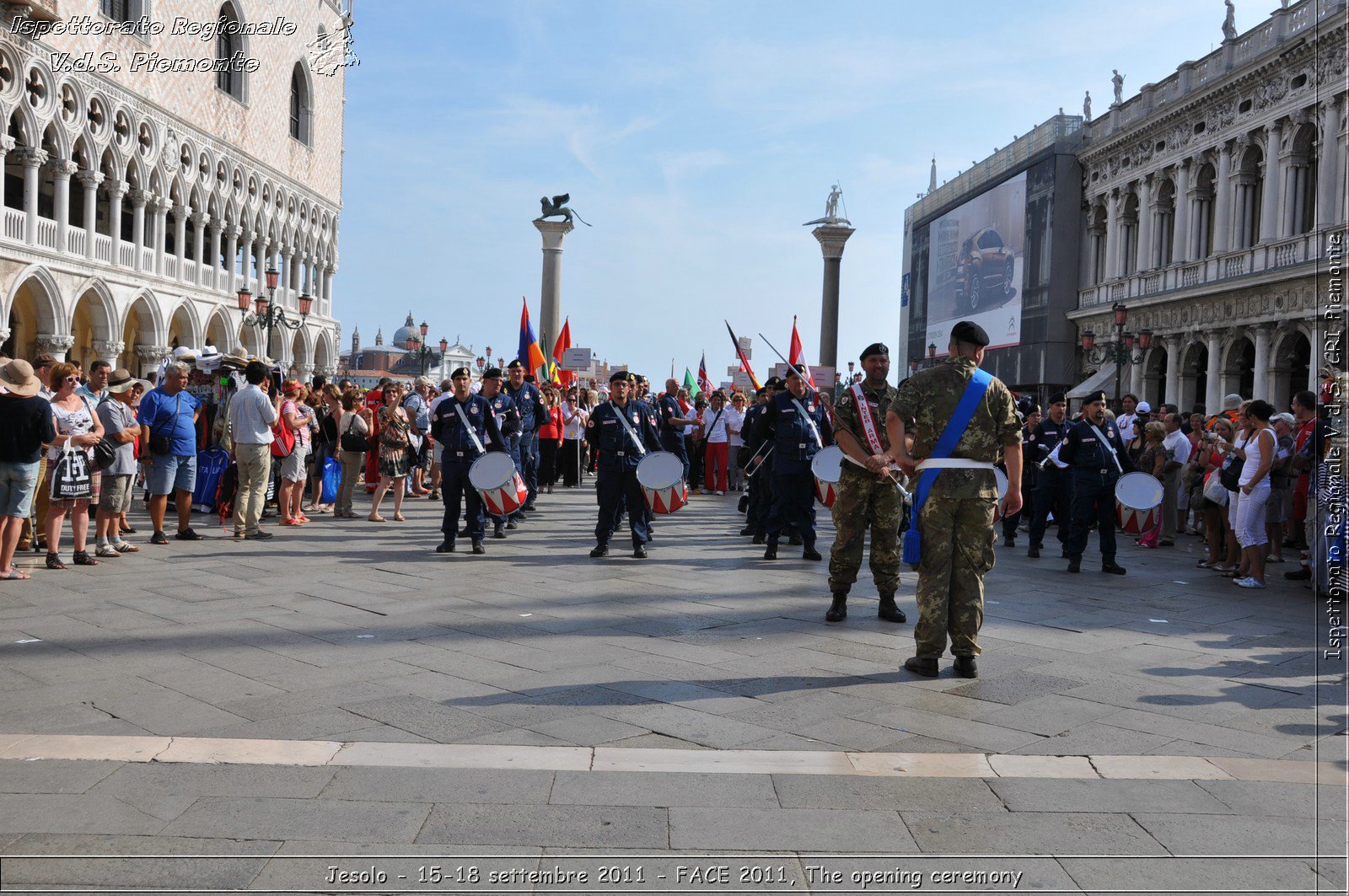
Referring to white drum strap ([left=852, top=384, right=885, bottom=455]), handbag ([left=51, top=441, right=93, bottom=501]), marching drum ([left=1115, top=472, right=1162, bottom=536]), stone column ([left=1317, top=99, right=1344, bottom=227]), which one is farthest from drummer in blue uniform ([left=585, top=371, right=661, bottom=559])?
stone column ([left=1317, top=99, right=1344, bottom=227])

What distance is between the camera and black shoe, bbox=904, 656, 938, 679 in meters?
5.76

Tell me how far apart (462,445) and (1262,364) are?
25.3 meters

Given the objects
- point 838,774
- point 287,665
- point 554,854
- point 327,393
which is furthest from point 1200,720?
point 327,393

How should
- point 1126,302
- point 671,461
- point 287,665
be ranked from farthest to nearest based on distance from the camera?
point 1126,302 → point 671,461 → point 287,665

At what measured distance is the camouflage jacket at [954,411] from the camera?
5.69 m

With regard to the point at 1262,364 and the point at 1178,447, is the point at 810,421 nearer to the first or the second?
the point at 1178,447

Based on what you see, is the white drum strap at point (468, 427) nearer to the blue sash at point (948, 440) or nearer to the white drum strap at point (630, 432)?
the white drum strap at point (630, 432)

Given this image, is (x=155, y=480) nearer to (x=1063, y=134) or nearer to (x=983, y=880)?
(x=983, y=880)

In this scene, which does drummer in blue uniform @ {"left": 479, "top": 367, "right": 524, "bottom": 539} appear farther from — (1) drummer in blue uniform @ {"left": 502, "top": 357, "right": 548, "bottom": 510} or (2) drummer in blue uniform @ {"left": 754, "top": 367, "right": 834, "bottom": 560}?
(2) drummer in blue uniform @ {"left": 754, "top": 367, "right": 834, "bottom": 560}

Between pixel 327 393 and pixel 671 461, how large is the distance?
5519mm

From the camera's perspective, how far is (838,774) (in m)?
4.11

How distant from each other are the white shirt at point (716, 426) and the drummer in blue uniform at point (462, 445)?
8.64 metres

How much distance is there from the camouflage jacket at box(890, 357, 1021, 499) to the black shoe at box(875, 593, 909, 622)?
5.87ft

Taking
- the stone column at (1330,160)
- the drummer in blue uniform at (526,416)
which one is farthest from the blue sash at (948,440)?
the stone column at (1330,160)
